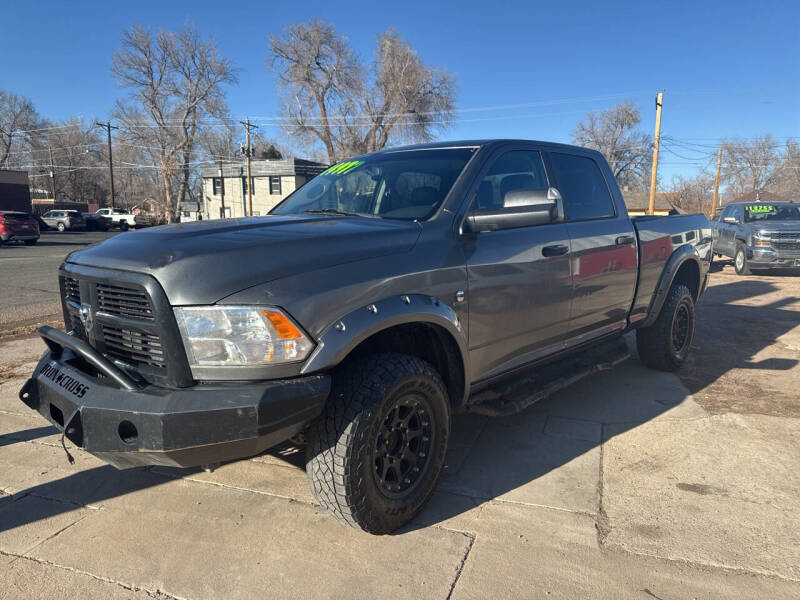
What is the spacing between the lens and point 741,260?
13414 mm

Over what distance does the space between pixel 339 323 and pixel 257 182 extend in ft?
159

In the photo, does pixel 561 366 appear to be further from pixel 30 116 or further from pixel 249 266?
pixel 30 116

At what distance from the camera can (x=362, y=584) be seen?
2.26 meters

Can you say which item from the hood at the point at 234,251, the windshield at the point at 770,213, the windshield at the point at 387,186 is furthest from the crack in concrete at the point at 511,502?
the windshield at the point at 770,213

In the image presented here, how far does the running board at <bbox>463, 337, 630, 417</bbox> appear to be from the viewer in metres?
3.20

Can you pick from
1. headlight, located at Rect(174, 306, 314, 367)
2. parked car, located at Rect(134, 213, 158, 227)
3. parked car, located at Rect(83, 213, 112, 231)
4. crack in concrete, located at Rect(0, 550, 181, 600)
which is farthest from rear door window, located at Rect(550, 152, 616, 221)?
parked car, located at Rect(134, 213, 158, 227)

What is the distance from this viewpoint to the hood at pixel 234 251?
212cm

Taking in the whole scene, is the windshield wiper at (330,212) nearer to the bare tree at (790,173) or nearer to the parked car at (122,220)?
the parked car at (122,220)

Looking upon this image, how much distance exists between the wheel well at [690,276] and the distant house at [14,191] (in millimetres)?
47379

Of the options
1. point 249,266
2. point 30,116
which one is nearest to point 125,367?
point 249,266

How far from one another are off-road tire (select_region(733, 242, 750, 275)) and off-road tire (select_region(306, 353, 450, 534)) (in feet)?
43.7

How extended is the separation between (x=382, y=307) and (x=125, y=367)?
111 cm

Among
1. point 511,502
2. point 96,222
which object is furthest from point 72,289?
point 96,222

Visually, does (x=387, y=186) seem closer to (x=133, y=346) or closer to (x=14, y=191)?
(x=133, y=346)
